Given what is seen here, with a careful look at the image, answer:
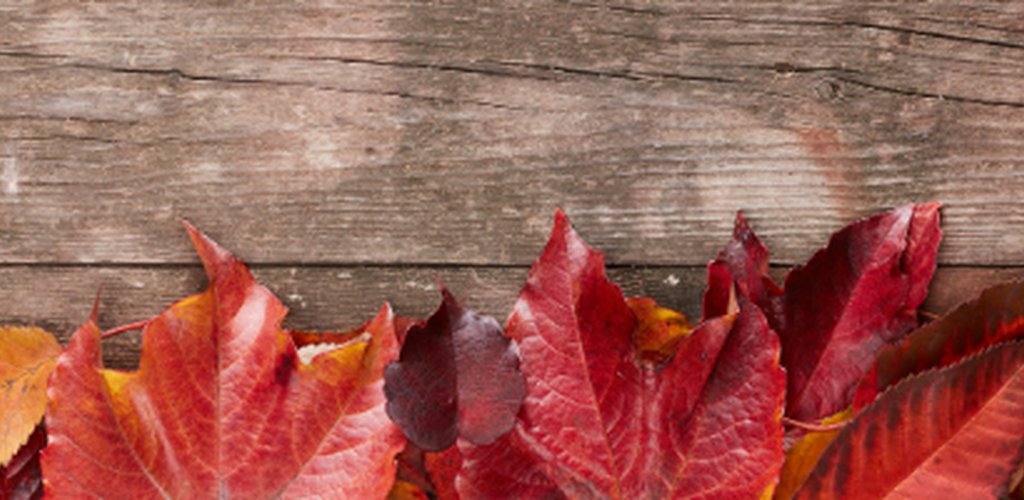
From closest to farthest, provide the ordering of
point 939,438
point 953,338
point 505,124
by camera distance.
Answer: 1. point 939,438
2. point 953,338
3. point 505,124

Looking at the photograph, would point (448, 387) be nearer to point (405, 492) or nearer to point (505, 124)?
point (405, 492)

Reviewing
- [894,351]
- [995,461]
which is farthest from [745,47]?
[995,461]

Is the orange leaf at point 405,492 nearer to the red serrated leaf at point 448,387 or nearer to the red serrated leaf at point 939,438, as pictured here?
the red serrated leaf at point 448,387

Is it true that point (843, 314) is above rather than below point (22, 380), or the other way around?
above

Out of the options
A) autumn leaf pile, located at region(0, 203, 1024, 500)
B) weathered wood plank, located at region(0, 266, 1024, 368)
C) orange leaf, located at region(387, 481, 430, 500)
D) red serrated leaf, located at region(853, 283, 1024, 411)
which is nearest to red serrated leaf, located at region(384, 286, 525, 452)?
autumn leaf pile, located at region(0, 203, 1024, 500)

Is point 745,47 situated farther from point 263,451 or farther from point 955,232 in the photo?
point 263,451

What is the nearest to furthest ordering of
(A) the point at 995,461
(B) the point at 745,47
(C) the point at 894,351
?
(A) the point at 995,461, (C) the point at 894,351, (B) the point at 745,47

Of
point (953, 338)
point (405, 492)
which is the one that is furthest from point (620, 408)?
point (953, 338)
